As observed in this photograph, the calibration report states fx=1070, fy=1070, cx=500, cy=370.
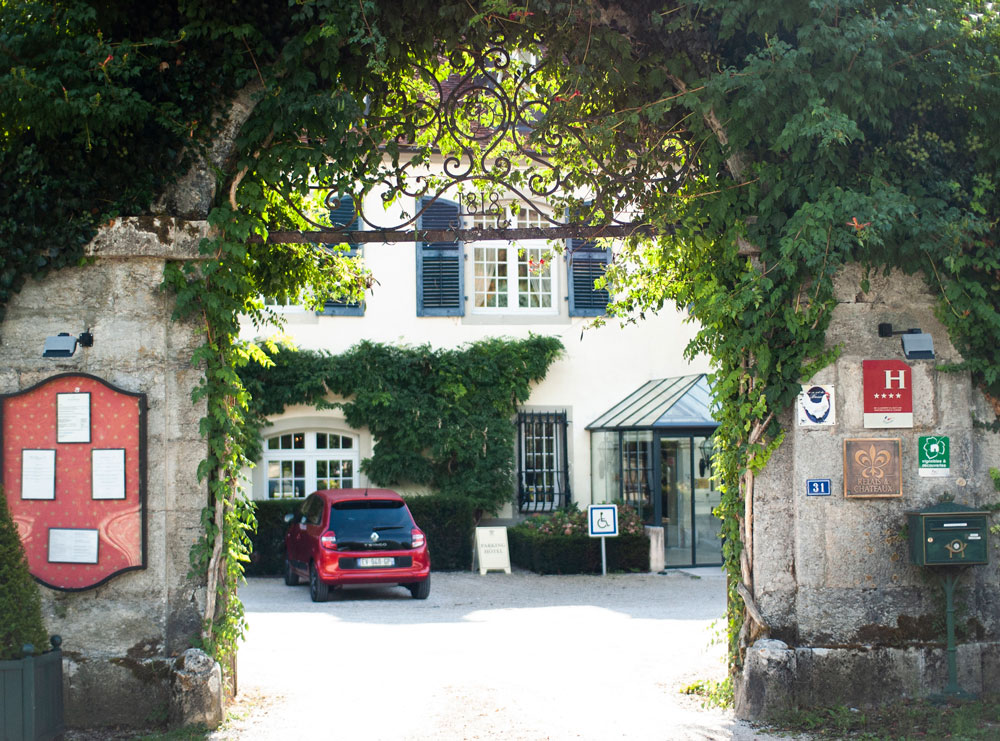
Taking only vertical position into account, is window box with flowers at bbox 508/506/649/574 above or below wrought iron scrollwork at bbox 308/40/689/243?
below

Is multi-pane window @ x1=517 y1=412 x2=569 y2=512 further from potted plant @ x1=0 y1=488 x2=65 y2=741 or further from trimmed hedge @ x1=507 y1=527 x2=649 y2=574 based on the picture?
potted plant @ x1=0 y1=488 x2=65 y2=741

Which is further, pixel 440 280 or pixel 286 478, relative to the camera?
pixel 440 280

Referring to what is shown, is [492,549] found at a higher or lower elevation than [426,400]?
lower

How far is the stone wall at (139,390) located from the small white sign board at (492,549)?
379 inches

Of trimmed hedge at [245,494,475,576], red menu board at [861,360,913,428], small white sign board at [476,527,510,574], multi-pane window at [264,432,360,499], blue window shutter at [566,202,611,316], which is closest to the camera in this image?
red menu board at [861,360,913,428]

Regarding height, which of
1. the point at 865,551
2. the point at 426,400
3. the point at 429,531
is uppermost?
the point at 426,400

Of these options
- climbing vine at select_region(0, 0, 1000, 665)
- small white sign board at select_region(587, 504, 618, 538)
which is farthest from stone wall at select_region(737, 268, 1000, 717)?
small white sign board at select_region(587, 504, 618, 538)

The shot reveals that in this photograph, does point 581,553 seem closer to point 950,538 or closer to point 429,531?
point 429,531

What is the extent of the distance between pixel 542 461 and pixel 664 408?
8.48ft

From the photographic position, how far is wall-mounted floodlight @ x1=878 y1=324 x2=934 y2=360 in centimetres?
680

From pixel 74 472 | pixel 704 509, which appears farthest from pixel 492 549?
pixel 74 472

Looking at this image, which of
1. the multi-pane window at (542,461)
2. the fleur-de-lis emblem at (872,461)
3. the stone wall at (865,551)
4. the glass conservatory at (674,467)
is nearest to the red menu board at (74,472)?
the stone wall at (865,551)

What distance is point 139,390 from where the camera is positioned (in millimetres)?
6668

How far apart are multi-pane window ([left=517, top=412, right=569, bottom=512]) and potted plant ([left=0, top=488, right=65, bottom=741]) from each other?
12.2m
